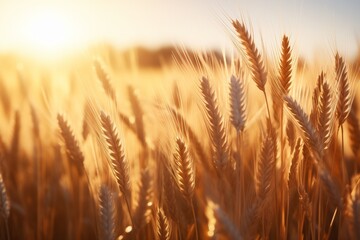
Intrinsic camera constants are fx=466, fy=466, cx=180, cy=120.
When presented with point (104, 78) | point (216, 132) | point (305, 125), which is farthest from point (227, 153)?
point (104, 78)

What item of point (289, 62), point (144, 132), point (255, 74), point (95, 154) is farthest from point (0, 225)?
point (289, 62)

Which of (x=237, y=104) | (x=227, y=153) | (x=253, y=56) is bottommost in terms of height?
(x=227, y=153)

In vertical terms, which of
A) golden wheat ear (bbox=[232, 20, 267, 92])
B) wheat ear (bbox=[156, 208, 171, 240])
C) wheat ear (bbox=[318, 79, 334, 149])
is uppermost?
golden wheat ear (bbox=[232, 20, 267, 92])

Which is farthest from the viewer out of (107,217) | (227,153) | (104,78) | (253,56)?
(104,78)

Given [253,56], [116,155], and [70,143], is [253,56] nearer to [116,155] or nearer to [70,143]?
[116,155]

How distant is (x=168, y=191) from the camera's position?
4.52ft

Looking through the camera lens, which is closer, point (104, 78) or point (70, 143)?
point (70, 143)

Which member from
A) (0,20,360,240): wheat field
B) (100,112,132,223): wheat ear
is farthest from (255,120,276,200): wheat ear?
(100,112,132,223): wheat ear

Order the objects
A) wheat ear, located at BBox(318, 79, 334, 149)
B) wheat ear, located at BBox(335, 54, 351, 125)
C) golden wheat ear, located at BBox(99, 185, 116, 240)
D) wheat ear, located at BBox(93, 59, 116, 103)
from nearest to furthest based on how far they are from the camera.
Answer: golden wheat ear, located at BBox(99, 185, 116, 240)
wheat ear, located at BBox(318, 79, 334, 149)
wheat ear, located at BBox(335, 54, 351, 125)
wheat ear, located at BBox(93, 59, 116, 103)

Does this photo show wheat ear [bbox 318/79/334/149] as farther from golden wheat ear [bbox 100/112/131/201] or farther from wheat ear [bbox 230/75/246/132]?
golden wheat ear [bbox 100/112/131/201]

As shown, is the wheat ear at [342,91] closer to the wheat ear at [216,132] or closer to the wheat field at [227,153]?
the wheat field at [227,153]

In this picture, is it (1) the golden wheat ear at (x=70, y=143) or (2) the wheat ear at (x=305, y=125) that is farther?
(1) the golden wheat ear at (x=70, y=143)

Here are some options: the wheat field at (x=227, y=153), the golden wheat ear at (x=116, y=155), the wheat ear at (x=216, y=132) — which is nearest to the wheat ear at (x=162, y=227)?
the wheat field at (x=227, y=153)

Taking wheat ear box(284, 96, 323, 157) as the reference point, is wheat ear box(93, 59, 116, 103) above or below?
above
